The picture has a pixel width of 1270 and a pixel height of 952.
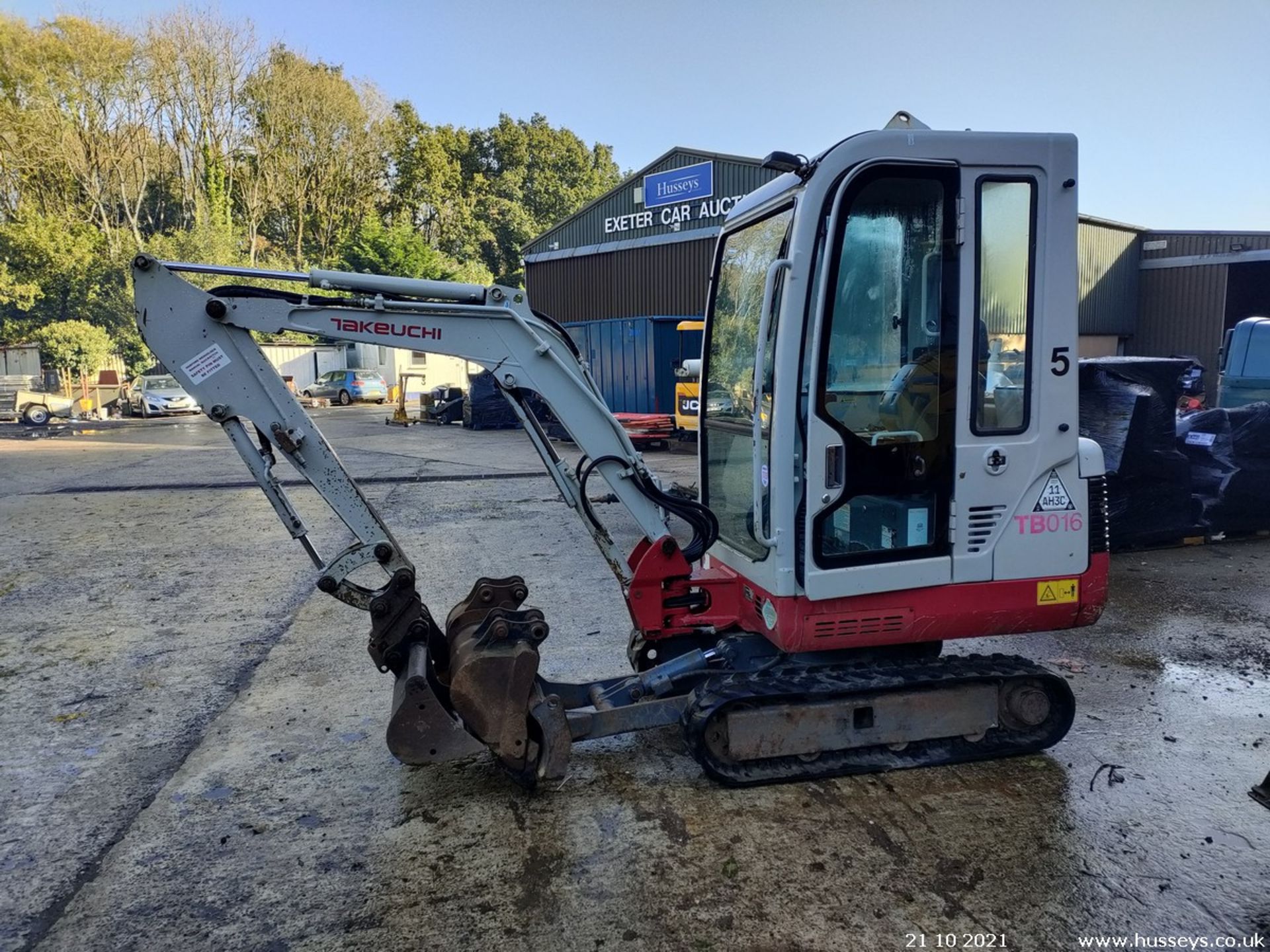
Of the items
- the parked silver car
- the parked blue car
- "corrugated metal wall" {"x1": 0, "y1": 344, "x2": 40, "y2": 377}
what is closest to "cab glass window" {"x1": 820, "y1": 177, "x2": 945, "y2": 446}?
the parked silver car

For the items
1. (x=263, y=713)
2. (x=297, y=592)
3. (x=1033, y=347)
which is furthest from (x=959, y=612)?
(x=297, y=592)

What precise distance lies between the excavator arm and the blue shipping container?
14.6 metres

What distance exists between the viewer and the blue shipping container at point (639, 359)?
19.6 meters

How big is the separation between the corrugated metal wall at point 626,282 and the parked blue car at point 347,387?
34.4 ft

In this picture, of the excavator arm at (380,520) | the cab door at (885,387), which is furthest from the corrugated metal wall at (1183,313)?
the excavator arm at (380,520)

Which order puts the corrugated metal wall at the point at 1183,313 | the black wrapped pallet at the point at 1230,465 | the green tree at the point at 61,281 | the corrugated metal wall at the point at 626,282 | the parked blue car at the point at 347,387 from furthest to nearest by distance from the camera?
the green tree at the point at 61,281, the parked blue car at the point at 347,387, the corrugated metal wall at the point at 626,282, the corrugated metal wall at the point at 1183,313, the black wrapped pallet at the point at 1230,465

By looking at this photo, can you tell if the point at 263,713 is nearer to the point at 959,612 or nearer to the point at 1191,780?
the point at 959,612

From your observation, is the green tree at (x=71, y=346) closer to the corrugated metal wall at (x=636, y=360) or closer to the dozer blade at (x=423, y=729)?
the corrugated metal wall at (x=636, y=360)

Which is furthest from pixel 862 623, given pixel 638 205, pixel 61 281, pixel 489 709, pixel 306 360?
pixel 61 281

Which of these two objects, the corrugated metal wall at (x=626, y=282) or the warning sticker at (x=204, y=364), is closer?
the warning sticker at (x=204, y=364)

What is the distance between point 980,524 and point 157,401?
102ft

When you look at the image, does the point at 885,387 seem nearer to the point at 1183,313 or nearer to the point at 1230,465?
the point at 1230,465

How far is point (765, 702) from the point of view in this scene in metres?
3.98

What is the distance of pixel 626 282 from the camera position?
2559cm
